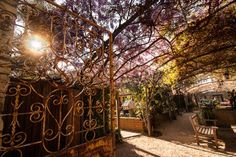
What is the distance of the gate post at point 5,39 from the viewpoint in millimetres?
1233

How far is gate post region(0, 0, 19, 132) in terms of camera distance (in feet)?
4.05

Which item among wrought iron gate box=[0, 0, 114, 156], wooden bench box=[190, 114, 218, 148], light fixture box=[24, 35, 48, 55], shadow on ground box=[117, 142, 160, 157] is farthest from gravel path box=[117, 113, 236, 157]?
light fixture box=[24, 35, 48, 55]

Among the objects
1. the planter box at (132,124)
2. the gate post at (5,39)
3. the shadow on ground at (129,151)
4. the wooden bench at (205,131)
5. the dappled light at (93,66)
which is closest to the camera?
the gate post at (5,39)

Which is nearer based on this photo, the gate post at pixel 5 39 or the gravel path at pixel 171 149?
the gate post at pixel 5 39

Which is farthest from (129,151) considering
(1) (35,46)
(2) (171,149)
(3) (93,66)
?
(1) (35,46)

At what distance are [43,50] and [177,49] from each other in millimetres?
4630

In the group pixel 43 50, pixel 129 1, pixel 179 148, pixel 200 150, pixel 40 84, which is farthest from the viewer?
pixel 179 148

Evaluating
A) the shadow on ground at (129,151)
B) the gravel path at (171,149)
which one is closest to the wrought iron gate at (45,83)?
the shadow on ground at (129,151)

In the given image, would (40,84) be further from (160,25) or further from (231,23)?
(231,23)

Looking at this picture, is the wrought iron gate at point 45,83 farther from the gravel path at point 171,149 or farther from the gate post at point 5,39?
the gravel path at point 171,149

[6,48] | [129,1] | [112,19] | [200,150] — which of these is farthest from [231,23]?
[6,48]

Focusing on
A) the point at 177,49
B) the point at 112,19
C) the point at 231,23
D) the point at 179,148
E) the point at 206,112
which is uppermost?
the point at 112,19

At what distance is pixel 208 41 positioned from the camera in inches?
192

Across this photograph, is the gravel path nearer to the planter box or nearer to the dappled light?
the dappled light
